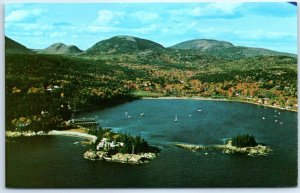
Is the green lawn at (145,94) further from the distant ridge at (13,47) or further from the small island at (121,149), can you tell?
the distant ridge at (13,47)

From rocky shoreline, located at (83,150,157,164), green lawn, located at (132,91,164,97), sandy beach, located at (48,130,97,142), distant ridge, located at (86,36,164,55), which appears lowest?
rocky shoreline, located at (83,150,157,164)

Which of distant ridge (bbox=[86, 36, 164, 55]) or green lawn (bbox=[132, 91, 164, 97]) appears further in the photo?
green lawn (bbox=[132, 91, 164, 97])

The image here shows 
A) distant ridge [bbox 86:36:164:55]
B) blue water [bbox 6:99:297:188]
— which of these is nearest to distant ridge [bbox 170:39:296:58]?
distant ridge [bbox 86:36:164:55]

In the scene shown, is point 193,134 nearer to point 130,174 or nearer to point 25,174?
point 130,174

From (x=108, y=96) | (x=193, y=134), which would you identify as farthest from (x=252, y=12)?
(x=108, y=96)

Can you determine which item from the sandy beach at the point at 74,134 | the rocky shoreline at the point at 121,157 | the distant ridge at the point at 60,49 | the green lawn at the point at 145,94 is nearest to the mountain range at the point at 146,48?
the distant ridge at the point at 60,49

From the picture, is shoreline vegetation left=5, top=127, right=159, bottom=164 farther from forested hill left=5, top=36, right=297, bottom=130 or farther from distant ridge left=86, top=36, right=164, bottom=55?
distant ridge left=86, top=36, right=164, bottom=55
